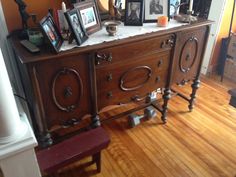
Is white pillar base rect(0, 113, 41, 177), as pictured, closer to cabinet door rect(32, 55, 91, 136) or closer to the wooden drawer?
cabinet door rect(32, 55, 91, 136)

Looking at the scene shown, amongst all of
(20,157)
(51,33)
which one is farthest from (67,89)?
(20,157)

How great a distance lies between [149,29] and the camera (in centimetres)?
168

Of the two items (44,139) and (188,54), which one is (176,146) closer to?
(188,54)

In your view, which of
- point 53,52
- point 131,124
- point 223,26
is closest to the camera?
point 53,52

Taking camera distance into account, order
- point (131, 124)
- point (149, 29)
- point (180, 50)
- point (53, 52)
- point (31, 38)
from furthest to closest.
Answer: point (131, 124) → point (180, 50) → point (149, 29) → point (31, 38) → point (53, 52)

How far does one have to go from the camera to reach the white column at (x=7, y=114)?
1054mm

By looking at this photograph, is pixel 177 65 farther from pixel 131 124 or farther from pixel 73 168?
pixel 73 168

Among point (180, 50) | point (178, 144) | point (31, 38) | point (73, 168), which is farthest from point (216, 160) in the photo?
point (31, 38)

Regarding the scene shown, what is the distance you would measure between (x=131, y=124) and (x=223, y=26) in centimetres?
181

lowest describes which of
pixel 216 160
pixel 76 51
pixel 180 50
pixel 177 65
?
pixel 216 160

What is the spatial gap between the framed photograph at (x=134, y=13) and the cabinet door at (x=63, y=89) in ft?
1.83

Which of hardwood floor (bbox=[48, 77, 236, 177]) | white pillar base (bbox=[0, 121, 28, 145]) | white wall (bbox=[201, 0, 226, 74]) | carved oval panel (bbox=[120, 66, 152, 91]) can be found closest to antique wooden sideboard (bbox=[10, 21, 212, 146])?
carved oval panel (bbox=[120, 66, 152, 91])

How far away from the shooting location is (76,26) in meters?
1.40

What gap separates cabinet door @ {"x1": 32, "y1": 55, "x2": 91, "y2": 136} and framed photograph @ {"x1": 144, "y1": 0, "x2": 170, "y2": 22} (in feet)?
2.37
